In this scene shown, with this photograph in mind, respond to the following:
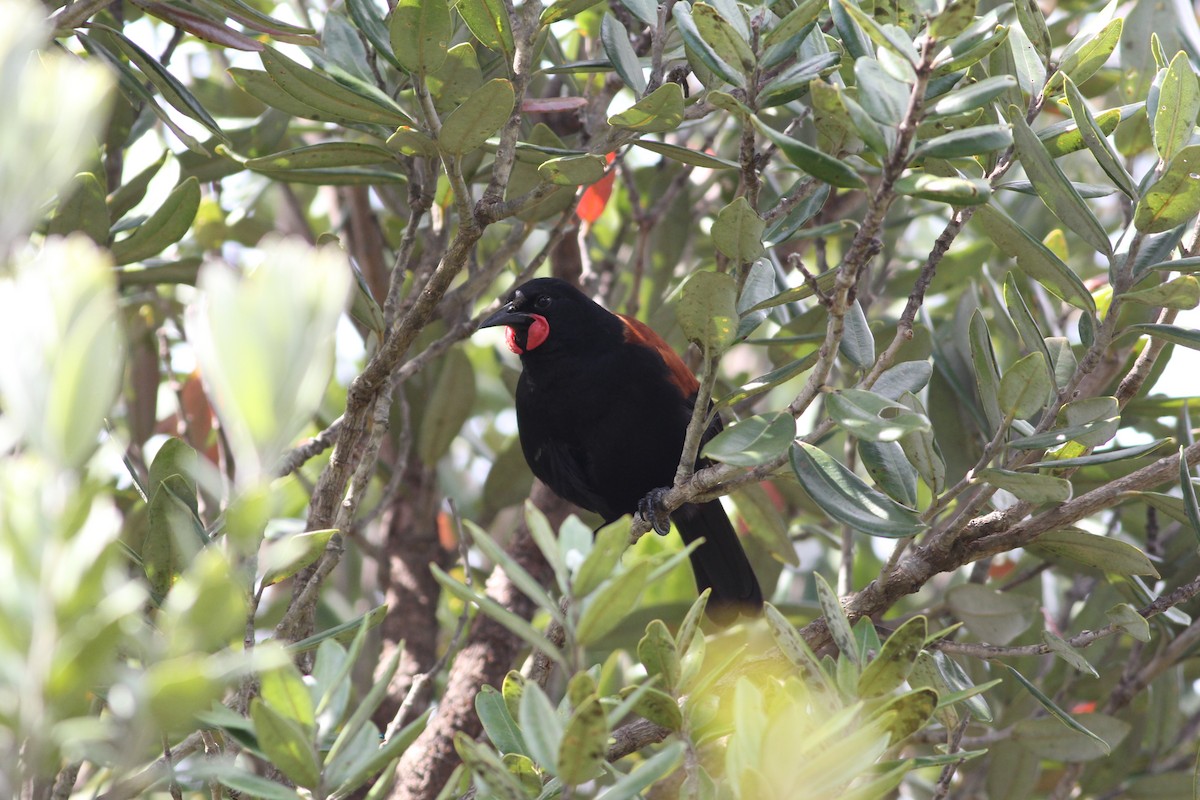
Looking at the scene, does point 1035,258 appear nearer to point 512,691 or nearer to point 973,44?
point 973,44

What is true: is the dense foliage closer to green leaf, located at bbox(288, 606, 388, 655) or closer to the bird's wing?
green leaf, located at bbox(288, 606, 388, 655)

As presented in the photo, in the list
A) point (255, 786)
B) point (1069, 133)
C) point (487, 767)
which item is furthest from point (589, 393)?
point (255, 786)

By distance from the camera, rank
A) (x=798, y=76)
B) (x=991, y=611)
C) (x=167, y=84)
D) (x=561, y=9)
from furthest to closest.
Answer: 1. (x=991, y=611)
2. (x=167, y=84)
3. (x=561, y=9)
4. (x=798, y=76)

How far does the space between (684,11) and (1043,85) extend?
0.75m

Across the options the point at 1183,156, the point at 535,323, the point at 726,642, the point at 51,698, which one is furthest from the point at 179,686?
the point at 535,323

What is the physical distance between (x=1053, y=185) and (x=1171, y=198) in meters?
0.18

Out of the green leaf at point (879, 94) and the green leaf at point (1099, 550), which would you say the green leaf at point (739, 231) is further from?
the green leaf at point (1099, 550)

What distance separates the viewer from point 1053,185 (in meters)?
1.88

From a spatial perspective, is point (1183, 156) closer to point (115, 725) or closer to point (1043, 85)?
point (1043, 85)

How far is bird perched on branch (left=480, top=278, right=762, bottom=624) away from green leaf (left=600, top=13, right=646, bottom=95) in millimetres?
1404

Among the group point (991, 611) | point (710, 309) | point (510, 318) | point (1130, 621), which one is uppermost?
point (710, 309)

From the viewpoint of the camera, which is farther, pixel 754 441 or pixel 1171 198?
pixel 1171 198

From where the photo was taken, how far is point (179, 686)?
2.63 feet

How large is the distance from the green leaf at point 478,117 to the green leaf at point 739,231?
0.40m
